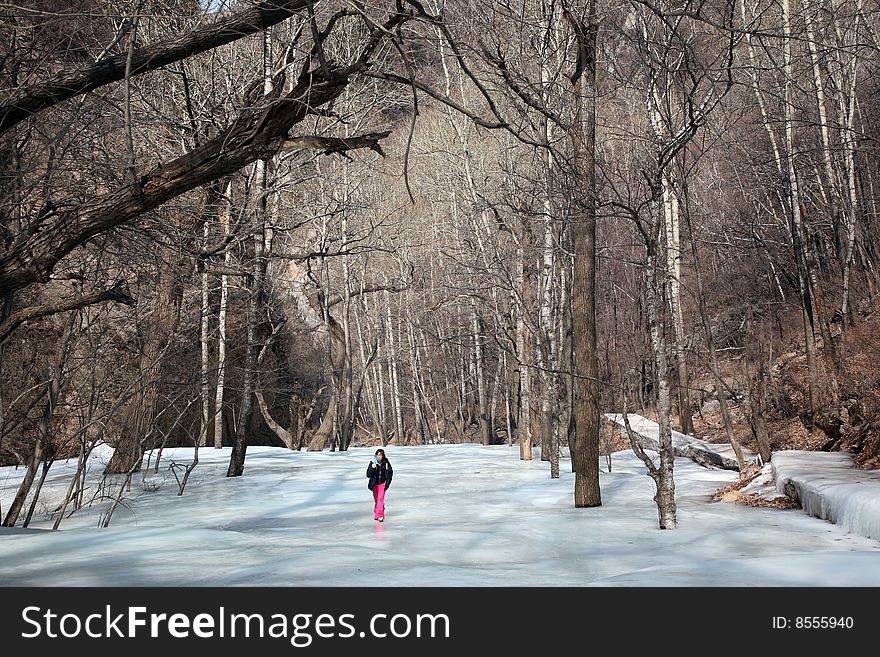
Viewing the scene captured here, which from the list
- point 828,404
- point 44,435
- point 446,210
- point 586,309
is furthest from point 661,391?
point 446,210

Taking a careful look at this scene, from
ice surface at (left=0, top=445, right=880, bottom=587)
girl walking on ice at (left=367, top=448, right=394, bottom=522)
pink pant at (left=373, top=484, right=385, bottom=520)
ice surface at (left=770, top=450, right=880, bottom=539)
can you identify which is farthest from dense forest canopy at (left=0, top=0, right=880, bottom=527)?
pink pant at (left=373, top=484, right=385, bottom=520)

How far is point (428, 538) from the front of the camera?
861 cm

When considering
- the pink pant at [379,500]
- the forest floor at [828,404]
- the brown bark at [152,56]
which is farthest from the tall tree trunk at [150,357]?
the forest floor at [828,404]

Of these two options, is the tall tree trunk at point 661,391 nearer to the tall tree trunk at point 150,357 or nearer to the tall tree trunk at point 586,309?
the tall tree trunk at point 586,309

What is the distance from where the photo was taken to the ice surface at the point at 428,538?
225 inches

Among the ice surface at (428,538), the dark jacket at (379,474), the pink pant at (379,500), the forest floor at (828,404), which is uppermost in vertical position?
the forest floor at (828,404)

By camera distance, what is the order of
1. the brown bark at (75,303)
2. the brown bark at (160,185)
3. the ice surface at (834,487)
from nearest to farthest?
1. the brown bark at (160,185)
2. the brown bark at (75,303)
3. the ice surface at (834,487)

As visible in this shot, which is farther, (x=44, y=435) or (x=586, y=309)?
(x=586, y=309)

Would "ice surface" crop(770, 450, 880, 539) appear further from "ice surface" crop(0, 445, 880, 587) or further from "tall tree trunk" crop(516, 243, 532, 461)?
"tall tree trunk" crop(516, 243, 532, 461)

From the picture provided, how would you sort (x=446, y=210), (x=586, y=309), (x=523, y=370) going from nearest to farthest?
(x=586, y=309) < (x=523, y=370) < (x=446, y=210)

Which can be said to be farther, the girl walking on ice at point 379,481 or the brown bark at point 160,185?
the girl walking on ice at point 379,481

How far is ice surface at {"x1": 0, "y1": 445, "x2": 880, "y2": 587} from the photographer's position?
570 centimetres

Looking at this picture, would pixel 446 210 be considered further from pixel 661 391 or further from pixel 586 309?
pixel 661 391
